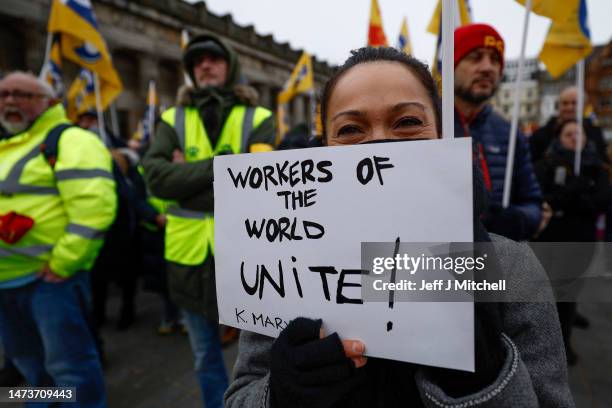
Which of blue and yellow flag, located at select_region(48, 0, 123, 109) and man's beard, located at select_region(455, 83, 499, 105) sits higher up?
blue and yellow flag, located at select_region(48, 0, 123, 109)

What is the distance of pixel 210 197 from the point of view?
6.42 feet

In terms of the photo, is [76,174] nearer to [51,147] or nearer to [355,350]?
[51,147]

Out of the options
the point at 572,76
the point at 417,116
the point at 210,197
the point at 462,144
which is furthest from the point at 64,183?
the point at 572,76

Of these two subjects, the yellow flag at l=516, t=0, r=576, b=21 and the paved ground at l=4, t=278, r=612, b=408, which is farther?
the paved ground at l=4, t=278, r=612, b=408

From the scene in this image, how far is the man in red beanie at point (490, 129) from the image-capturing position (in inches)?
74.7

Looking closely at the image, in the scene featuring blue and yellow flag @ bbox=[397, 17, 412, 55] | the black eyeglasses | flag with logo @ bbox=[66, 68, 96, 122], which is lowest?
the black eyeglasses

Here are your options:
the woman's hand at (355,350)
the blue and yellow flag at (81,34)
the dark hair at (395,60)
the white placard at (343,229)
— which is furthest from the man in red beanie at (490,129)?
the blue and yellow flag at (81,34)

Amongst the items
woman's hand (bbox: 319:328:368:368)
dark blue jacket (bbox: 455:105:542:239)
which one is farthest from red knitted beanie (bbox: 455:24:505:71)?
woman's hand (bbox: 319:328:368:368)

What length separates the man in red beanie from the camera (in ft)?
6.23

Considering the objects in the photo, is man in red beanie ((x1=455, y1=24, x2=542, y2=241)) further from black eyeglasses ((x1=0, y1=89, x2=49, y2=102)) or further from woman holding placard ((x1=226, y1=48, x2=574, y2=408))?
black eyeglasses ((x1=0, y1=89, x2=49, y2=102))

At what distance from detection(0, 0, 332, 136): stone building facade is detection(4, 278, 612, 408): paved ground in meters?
6.32

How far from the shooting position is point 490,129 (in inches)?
82.1

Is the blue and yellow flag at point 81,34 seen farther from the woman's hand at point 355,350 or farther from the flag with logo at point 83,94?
the woman's hand at point 355,350

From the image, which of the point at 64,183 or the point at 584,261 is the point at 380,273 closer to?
the point at 64,183
